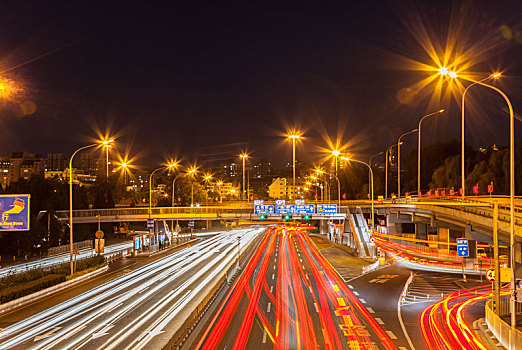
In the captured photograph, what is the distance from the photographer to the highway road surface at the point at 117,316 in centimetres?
1869

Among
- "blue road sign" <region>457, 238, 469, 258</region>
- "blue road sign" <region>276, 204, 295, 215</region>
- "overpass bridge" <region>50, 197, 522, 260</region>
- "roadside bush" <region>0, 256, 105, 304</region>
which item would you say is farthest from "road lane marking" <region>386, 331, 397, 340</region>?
"blue road sign" <region>276, 204, 295, 215</region>

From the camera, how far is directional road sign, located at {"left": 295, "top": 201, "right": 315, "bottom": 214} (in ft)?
169

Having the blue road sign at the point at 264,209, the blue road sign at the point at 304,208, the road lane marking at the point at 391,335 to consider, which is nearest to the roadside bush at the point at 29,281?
the blue road sign at the point at 264,209

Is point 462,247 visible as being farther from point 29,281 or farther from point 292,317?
point 29,281

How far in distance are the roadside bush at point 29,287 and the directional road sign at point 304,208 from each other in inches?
1036

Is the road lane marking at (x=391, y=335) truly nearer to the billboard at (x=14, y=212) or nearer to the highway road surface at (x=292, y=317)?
the highway road surface at (x=292, y=317)

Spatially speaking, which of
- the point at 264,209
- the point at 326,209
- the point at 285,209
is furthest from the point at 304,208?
the point at 264,209

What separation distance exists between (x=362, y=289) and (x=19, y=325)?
20869 millimetres

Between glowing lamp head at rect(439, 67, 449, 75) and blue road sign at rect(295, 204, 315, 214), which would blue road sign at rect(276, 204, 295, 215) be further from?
glowing lamp head at rect(439, 67, 449, 75)

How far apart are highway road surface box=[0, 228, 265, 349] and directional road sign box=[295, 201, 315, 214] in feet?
51.9

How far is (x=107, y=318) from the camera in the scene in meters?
22.7

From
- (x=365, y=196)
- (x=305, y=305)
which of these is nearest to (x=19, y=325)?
(x=305, y=305)

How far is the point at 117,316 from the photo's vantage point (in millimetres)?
23078

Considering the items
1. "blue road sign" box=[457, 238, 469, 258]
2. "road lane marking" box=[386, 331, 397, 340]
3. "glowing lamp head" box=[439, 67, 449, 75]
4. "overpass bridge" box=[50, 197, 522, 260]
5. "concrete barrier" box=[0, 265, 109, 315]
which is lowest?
"concrete barrier" box=[0, 265, 109, 315]
